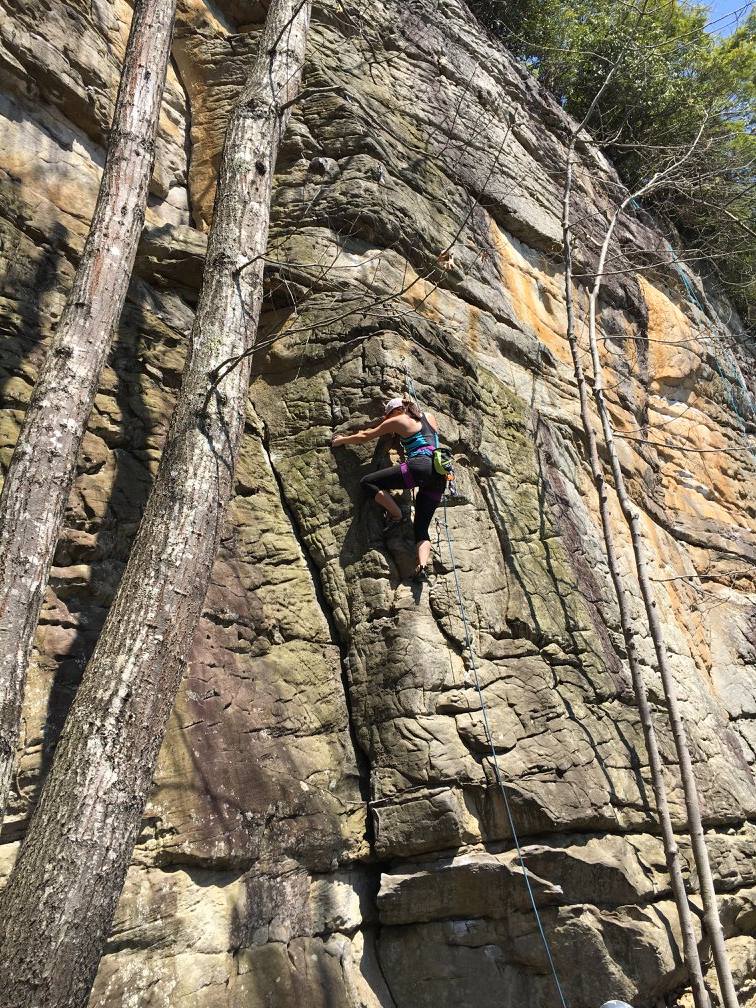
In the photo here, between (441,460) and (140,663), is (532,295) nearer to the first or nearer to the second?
(441,460)

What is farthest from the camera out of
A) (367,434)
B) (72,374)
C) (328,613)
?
(367,434)

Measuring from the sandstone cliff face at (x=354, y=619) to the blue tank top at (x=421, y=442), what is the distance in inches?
15.3

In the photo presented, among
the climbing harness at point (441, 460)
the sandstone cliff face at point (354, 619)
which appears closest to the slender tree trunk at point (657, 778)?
the sandstone cliff face at point (354, 619)

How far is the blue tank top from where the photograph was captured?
228 inches

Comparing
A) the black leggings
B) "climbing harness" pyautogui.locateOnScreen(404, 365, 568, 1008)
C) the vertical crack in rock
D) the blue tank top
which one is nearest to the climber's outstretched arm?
the blue tank top

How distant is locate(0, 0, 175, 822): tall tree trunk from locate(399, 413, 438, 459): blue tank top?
2.22 metres

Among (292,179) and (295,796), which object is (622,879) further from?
(292,179)

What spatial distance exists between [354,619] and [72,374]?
2.51 metres


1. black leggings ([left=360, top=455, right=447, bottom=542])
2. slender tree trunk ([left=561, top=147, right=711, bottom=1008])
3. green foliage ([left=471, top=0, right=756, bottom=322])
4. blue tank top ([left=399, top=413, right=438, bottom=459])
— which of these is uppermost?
green foliage ([left=471, top=0, right=756, bottom=322])

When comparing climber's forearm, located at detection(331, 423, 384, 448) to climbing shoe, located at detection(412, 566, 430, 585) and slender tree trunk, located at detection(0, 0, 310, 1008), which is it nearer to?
climbing shoe, located at detection(412, 566, 430, 585)

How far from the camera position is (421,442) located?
5.82m

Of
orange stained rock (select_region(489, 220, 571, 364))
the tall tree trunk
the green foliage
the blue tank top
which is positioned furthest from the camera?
the green foliage

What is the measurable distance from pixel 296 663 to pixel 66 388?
233 cm

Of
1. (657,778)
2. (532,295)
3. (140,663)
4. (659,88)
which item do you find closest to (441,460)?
(657,778)
